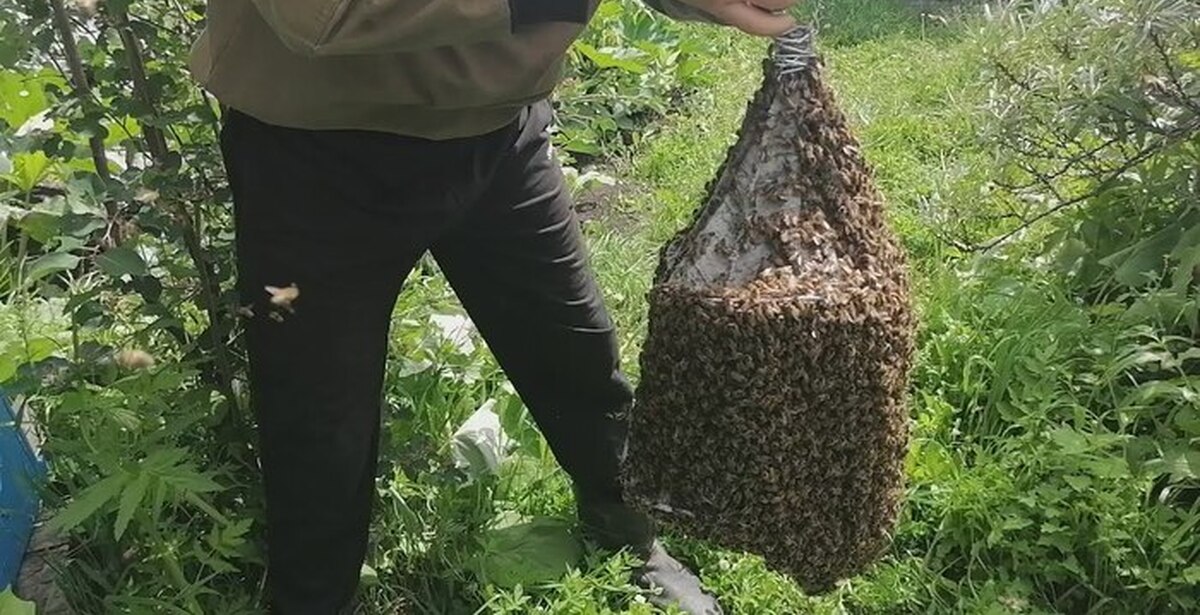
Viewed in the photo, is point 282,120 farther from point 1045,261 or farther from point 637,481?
point 1045,261

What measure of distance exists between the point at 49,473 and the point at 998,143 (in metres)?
2.39

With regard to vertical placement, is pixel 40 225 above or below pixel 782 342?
below

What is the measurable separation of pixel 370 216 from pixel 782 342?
0.62 meters

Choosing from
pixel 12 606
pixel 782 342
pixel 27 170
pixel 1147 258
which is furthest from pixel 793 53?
pixel 27 170

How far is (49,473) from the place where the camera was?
2598 mm

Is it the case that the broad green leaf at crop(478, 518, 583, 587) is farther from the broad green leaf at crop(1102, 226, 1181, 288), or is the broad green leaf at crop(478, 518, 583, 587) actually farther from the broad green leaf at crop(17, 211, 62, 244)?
the broad green leaf at crop(1102, 226, 1181, 288)

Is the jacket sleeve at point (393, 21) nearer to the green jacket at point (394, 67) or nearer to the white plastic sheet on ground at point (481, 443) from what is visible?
the green jacket at point (394, 67)

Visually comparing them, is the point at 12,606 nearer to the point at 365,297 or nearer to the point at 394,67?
the point at 365,297

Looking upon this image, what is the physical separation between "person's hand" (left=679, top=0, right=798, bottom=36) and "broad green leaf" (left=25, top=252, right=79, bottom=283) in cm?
163

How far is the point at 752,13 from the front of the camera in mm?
1585

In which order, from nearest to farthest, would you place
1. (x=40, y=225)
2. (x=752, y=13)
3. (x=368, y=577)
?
(x=752, y=13) < (x=368, y=577) < (x=40, y=225)

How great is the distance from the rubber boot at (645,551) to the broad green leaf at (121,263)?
3.27ft

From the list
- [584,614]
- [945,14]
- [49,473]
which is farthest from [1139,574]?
[945,14]

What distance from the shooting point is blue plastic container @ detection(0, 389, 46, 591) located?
2406 mm
